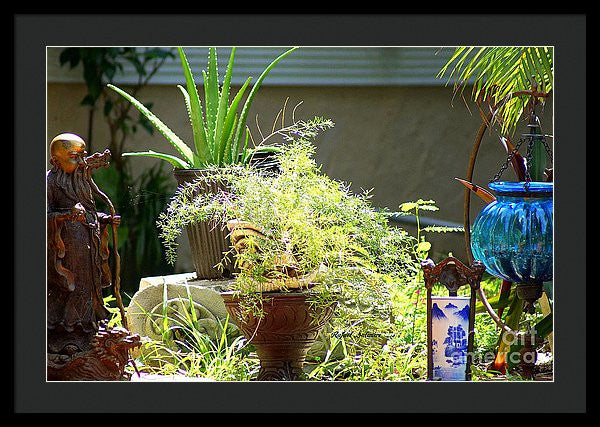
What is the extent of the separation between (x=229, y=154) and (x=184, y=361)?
0.71m

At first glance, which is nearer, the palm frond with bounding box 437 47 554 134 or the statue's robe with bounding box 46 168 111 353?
the statue's robe with bounding box 46 168 111 353

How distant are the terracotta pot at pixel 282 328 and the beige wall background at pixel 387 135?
1515 mm

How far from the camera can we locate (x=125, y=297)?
3607 mm

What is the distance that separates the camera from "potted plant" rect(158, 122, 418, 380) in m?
2.64

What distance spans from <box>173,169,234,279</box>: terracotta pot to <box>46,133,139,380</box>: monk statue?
2.03ft

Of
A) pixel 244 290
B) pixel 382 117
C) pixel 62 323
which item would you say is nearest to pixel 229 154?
→ pixel 244 290

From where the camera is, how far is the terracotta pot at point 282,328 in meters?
2.64

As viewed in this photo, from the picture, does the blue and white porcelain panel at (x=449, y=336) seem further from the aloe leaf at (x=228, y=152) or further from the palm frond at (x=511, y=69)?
the aloe leaf at (x=228, y=152)

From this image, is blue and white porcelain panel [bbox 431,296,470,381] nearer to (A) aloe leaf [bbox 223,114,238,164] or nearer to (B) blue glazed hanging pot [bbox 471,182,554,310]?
→ (B) blue glazed hanging pot [bbox 471,182,554,310]

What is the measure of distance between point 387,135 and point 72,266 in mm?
2096

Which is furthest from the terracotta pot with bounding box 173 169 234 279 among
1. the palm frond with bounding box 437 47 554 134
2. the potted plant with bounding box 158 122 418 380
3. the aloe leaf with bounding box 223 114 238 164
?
the palm frond with bounding box 437 47 554 134
